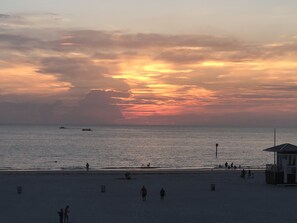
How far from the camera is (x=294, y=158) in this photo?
41.9 meters
